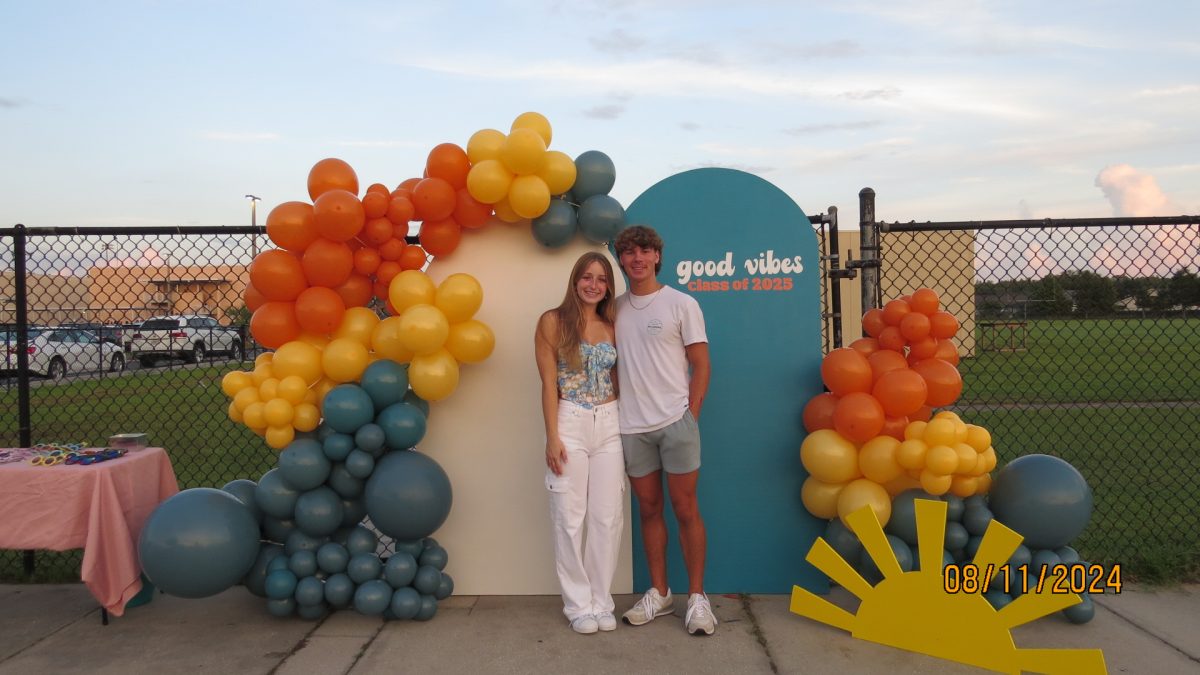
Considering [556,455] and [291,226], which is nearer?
[556,455]

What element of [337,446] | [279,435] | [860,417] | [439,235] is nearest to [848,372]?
[860,417]

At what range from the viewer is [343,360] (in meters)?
4.06

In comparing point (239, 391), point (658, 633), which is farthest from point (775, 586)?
point (239, 391)

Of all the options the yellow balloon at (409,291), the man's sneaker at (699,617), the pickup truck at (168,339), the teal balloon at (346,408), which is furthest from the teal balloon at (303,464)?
the pickup truck at (168,339)

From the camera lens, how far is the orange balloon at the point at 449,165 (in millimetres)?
4195

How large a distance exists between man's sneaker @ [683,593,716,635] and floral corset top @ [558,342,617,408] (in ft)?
3.54

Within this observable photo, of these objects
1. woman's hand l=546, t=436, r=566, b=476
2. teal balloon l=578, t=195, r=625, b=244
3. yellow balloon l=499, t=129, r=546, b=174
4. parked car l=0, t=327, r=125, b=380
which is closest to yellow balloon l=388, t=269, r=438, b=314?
yellow balloon l=499, t=129, r=546, b=174

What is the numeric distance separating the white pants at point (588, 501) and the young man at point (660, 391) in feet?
0.34

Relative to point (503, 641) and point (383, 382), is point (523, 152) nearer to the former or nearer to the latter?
point (383, 382)

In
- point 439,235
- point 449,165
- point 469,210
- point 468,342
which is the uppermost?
point 449,165

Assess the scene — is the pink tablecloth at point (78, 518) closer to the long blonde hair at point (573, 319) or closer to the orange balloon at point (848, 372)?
the long blonde hair at point (573, 319)

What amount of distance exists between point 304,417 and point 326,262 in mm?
792

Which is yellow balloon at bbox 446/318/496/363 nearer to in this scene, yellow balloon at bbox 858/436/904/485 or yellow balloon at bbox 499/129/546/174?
yellow balloon at bbox 499/129/546/174

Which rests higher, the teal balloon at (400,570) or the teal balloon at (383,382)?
the teal balloon at (383,382)
